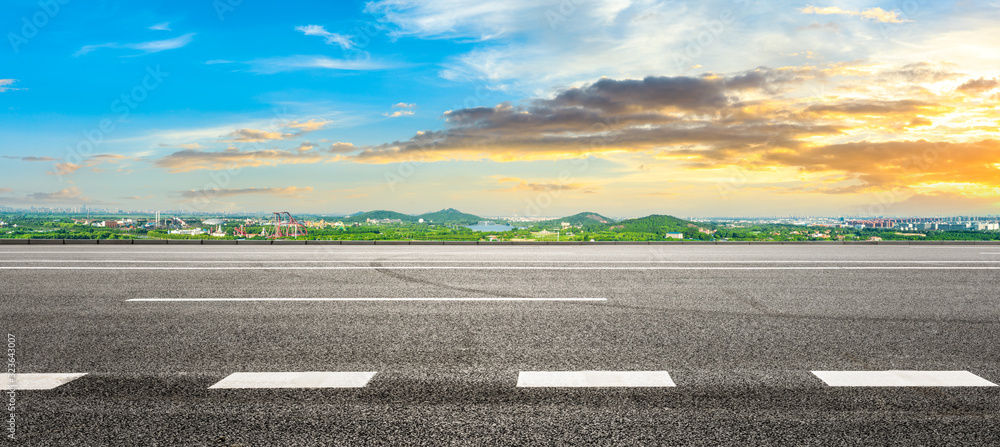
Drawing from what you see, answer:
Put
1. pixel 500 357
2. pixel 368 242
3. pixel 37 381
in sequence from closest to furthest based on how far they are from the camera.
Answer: pixel 37 381 < pixel 500 357 < pixel 368 242

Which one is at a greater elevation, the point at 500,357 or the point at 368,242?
the point at 368,242

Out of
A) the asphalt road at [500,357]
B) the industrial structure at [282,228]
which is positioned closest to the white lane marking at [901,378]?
the asphalt road at [500,357]

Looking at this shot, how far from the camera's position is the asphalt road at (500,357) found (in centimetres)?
329

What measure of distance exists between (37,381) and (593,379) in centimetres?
430

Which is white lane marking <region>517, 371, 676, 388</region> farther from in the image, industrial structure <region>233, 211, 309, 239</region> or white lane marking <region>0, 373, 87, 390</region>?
industrial structure <region>233, 211, 309, 239</region>

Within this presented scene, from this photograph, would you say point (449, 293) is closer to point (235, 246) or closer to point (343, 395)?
point (343, 395)

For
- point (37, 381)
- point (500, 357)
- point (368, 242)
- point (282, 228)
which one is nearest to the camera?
point (37, 381)

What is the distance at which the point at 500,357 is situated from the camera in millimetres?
4871

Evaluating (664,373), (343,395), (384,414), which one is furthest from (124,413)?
(664,373)

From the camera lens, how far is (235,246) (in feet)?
70.0

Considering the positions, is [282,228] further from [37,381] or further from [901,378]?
[901,378]

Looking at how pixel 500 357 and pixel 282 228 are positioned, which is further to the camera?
pixel 282 228

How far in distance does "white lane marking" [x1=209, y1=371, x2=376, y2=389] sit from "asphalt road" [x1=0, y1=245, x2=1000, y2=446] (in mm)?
99

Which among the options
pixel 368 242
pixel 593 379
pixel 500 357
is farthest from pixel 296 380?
pixel 368 242
